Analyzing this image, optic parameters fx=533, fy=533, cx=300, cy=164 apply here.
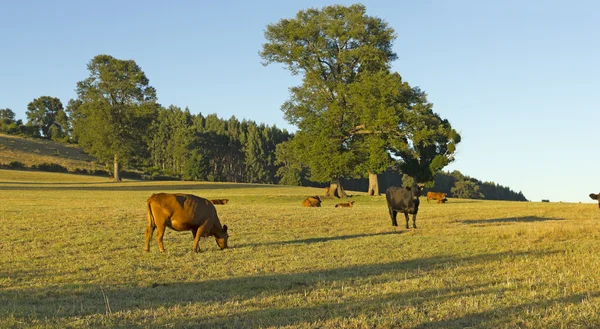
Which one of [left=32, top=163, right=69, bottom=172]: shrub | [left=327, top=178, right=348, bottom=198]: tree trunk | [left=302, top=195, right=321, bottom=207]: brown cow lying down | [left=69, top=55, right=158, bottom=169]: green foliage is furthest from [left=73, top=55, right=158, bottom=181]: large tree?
[left=302, top=195, right=321, bottom=207]: brown cow lying down

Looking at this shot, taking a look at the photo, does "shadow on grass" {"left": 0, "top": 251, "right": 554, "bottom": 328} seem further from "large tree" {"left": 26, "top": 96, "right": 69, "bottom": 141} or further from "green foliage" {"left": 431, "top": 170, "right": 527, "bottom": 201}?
"large tree" {"left": 26, "top": 96, "right": 69, "bottom": 141}

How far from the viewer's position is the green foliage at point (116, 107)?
71750 mm

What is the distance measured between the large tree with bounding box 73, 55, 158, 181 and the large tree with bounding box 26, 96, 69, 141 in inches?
3237

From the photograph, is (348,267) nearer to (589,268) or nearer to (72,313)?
(589,268)

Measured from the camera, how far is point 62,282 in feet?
34.5

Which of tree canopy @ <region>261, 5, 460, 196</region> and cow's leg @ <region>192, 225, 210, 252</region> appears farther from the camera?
tree canopy @ <region>261, 5, 460, 196</region>

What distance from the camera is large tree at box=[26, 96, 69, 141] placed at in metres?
149

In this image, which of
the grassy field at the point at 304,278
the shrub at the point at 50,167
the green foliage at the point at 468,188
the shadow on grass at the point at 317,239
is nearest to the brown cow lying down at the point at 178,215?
the grassy field at the point at 304,278

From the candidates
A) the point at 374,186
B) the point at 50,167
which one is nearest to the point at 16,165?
the point at 50,167

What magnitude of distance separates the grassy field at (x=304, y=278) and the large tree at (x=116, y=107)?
53675mm

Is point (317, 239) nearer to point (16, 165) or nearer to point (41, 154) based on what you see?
point (16, 165)

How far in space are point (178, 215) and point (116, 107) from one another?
63.6m

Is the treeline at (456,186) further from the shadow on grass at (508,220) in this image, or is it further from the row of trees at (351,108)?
the shadow on grass at (508,220)

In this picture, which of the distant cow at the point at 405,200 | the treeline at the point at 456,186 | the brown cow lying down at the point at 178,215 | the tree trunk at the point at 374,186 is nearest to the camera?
the brown cow lying down at the point at 178,215
